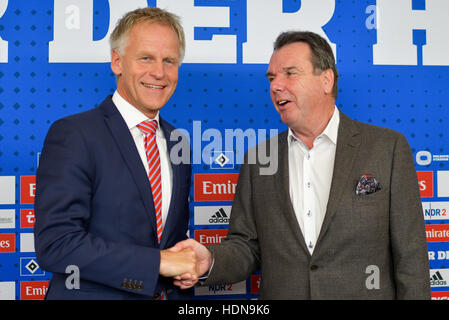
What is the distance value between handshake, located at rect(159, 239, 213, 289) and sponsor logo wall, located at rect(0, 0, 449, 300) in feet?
2.86

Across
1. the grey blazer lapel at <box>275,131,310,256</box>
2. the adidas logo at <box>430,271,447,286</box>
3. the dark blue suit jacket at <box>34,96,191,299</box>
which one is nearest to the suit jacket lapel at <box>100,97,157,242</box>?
the dark blue suit jacket at <box>34,96,191,299</box>

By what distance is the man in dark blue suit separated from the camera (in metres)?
1.86

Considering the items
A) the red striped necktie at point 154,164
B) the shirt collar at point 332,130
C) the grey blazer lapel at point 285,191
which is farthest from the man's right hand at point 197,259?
the shirt collar at point 332,130

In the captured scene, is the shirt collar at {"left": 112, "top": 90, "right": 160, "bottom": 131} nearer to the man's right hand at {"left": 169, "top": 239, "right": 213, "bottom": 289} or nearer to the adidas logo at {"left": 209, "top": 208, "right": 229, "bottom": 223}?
the man's right hand at {"left": 169, "top": 239, "right": 213, "bottom": 289}

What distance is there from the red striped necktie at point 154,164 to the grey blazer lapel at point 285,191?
63 cm

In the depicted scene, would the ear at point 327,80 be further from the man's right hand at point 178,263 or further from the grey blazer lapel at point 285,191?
the man's right hand at point 178,263

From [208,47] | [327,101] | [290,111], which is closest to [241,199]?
[290,111]

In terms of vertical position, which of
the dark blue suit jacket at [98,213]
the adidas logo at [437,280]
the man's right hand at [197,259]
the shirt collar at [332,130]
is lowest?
the adidas logo at [437,280]

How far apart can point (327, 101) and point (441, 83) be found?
1423 mm

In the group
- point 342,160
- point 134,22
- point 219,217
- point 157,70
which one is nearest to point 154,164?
point 157,70

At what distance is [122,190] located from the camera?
1.96 m

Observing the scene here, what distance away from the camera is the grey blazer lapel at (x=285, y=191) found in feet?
7.16

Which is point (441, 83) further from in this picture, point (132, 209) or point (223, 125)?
point (132, 209)

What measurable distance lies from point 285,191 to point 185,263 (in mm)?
626
